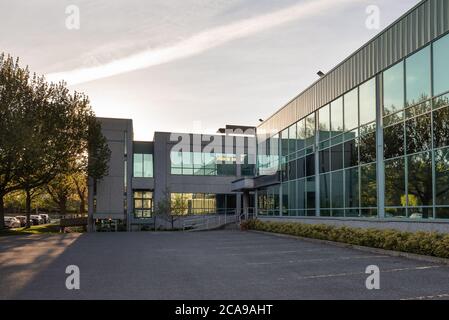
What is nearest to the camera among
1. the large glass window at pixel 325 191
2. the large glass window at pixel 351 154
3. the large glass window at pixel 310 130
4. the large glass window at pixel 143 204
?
the large glass window at pixel 351 154

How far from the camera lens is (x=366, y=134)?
22.1 meters

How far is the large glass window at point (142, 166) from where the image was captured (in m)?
49.3

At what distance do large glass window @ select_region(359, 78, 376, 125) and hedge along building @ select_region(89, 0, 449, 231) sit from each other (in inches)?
1.7

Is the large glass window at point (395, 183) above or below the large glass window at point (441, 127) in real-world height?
below

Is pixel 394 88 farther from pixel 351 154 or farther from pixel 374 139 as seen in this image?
pixel 351 154

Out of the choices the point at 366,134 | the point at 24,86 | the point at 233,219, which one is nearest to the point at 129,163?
the point at 233,219

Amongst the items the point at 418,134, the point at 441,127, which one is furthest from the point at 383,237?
the point at 441,127

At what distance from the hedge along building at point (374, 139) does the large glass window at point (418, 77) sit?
4cm

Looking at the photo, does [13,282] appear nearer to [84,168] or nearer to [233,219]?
[84,168]

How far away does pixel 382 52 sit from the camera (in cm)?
2073

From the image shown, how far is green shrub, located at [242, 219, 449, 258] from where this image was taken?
14487 millimetres

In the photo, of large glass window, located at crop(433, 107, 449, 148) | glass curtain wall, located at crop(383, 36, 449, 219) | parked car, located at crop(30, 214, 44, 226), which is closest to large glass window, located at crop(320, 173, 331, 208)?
glass curtain wall, located at crop(383, 36, 449, 219)

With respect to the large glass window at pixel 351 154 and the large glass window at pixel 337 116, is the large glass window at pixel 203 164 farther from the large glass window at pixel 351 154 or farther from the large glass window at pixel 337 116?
the large glass window at pixel 351 154

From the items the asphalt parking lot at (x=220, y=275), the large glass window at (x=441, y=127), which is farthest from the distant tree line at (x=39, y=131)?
the large glass window at (x=441, y=127)
